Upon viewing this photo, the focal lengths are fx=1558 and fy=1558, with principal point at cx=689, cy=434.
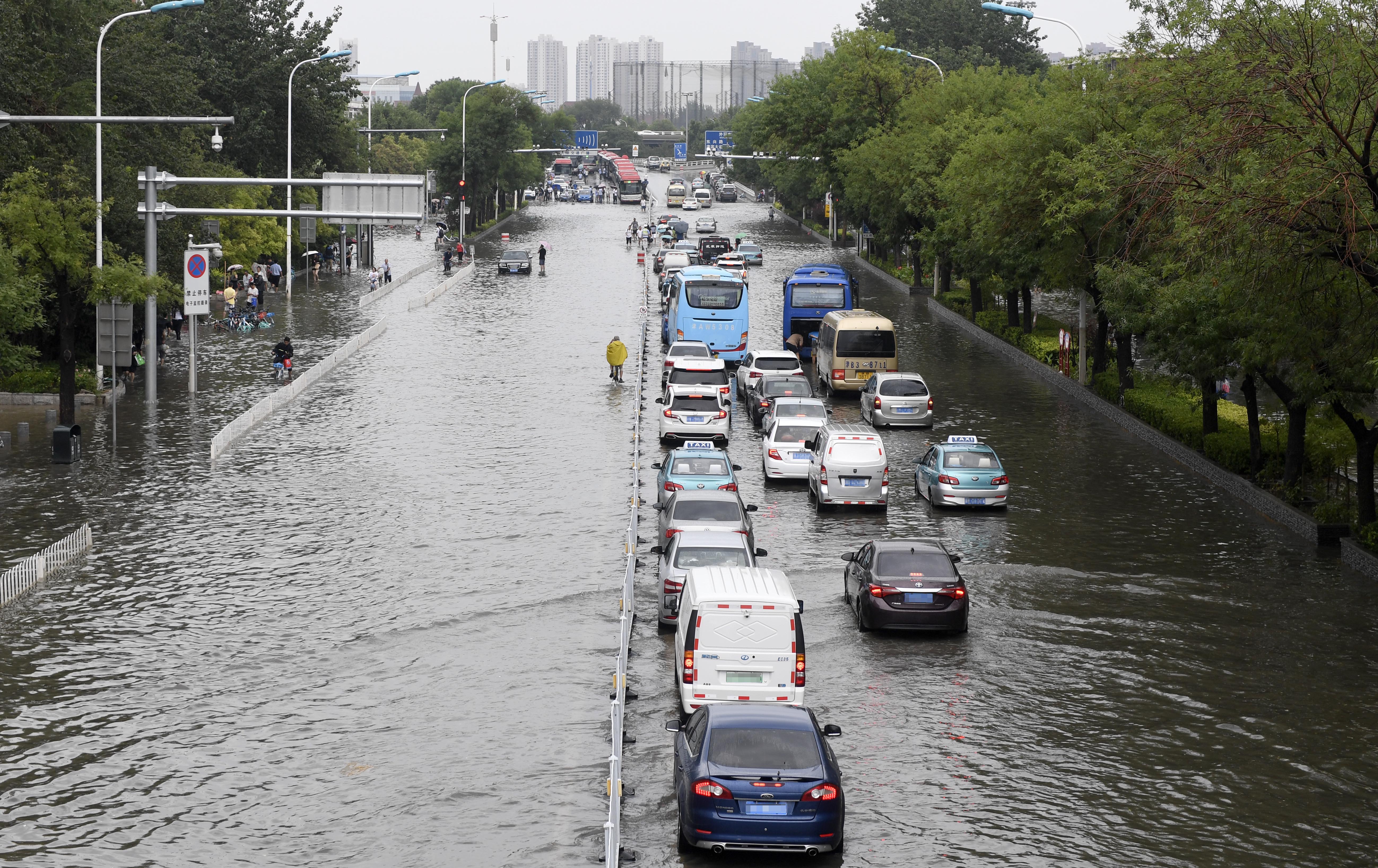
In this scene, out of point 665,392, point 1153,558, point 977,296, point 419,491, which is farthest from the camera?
point 977,296

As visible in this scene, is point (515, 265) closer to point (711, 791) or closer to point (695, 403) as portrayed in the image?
point (695, 403)

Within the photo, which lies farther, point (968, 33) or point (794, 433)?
point (968, 33)

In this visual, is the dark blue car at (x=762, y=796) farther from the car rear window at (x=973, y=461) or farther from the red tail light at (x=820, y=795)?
the car rear window at (x=973, y=461)

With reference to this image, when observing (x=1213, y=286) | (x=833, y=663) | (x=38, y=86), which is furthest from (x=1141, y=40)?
(x=38, y=86)

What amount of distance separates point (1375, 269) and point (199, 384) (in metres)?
34.6

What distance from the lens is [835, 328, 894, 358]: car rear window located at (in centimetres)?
4625

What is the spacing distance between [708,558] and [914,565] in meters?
2.96

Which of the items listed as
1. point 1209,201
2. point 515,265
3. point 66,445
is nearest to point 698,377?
point 66,445

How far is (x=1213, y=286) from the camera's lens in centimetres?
2834

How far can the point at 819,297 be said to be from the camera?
5397 cm

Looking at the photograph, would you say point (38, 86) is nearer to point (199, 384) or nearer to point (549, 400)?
point (199, 384)

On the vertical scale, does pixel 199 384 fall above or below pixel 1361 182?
below

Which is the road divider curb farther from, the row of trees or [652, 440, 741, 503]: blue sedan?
the row of trees

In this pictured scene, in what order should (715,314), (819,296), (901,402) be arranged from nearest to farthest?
1. (901,402)
2. (715,314)
3. (819,296)
